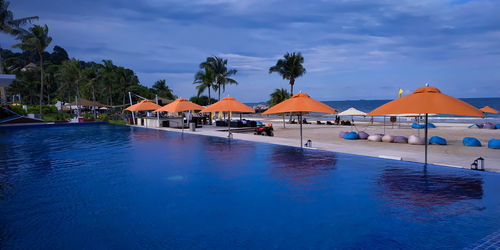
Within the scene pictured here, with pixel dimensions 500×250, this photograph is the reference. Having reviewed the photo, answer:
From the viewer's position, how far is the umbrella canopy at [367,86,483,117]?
8664 mm

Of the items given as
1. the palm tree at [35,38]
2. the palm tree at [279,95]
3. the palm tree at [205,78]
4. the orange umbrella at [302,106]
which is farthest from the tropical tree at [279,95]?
the palm tree at [35,38]

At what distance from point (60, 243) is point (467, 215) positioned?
7.32 m

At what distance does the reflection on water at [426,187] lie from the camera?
21.5ft

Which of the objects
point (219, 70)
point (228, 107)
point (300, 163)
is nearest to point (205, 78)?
point (219, 70)

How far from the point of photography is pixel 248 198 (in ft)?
22.9

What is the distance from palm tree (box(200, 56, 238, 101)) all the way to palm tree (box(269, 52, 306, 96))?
6259 millimetres

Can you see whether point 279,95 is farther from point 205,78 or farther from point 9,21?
point 9,21

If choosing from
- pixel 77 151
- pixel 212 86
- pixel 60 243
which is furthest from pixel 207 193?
pixel 212 86

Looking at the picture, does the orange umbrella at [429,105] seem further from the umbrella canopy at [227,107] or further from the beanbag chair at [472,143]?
the umbrella canopy at [227,107]

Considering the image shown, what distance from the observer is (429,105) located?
9.09 m

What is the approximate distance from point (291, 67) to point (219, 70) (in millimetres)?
9772

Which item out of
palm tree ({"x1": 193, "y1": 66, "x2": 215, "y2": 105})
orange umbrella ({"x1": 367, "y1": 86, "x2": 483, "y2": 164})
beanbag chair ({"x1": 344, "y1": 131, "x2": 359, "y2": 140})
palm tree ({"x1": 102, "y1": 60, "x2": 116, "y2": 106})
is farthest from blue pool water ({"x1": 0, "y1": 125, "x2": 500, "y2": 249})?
palm tree ({"x1": 102, "y1": 60, "x2": 116, "y2": 106})

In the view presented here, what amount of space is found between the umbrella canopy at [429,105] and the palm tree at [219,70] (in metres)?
30.9

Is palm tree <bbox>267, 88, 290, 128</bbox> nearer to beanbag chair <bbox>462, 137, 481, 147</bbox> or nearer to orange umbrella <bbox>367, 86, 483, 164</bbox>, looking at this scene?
beanbag chair <bbox>462, 137, 481, 147</bbox>
